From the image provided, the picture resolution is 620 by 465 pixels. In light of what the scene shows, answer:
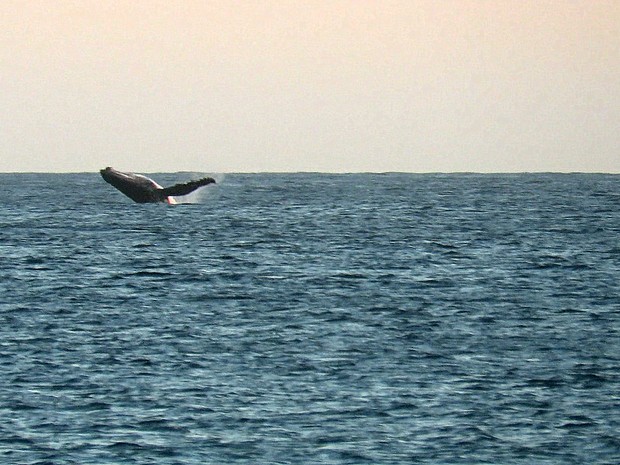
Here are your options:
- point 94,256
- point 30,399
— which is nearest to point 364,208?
point 94,256

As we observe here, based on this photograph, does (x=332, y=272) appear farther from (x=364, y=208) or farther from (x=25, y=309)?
(x=364, y=208)

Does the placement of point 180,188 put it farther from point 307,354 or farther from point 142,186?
point 307,354

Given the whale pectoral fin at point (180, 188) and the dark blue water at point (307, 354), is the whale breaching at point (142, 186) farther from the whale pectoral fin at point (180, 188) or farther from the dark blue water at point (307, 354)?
the dark blue water at point (307, 354)

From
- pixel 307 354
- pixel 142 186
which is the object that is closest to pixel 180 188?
pixel 142 186

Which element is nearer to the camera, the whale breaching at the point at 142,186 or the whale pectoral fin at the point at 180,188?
the whale breaching at the point at 142,186

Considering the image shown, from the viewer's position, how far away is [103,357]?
97.7ft

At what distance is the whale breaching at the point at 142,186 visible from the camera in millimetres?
81062

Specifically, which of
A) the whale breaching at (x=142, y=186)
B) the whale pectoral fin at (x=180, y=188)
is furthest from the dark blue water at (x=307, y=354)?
the whale pectoral fin at (x=180, y=188)

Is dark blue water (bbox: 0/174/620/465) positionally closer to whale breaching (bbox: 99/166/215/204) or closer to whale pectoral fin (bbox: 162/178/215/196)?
whale breaching (bbox: 99/166/215/204)

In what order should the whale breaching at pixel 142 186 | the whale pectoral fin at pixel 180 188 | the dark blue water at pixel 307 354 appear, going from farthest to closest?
the whale pectoral fin at pixel 180 188 → the whale breaching at pixel 142 186 → the dark blue water at pixel 307 354

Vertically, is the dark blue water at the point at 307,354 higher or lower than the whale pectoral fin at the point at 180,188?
lower

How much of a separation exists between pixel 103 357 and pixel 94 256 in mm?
28786

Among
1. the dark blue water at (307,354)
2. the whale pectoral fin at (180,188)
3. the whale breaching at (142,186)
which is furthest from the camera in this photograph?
the whale pectoral fin at (180,188)

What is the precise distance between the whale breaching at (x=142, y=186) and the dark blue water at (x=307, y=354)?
16.7m
